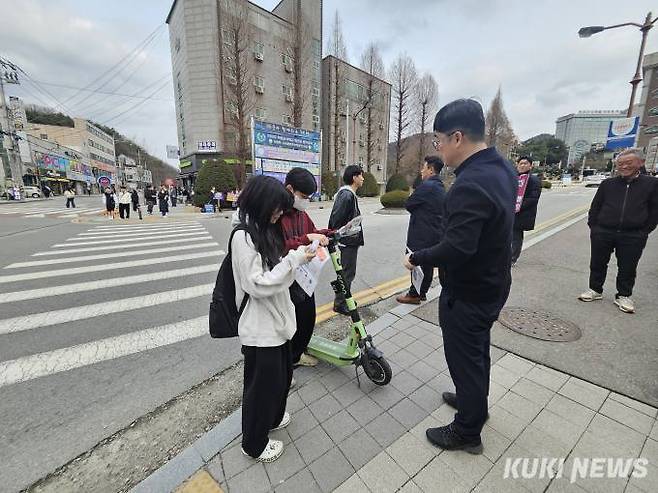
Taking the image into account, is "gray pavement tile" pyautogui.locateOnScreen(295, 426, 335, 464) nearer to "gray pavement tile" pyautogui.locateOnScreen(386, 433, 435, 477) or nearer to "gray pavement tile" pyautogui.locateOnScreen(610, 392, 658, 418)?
"gray pavement tile" pyautogui.locateOnScreen(386, 433, 435, 477)

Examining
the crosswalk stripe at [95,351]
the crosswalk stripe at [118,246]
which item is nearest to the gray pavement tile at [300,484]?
the crosswalk stripe at [95,351]

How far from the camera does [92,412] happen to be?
2389mm

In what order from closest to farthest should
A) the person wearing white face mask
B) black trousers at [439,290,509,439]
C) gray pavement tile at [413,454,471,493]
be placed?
1. gray pavement tile at [413,454,471,493]
2. black trousers at [439,290,509,439]
3. the person wearing white face mask

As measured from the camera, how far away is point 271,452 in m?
1.88

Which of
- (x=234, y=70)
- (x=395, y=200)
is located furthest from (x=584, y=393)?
(x=234, y=70)

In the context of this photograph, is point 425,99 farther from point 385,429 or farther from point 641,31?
point 385,429

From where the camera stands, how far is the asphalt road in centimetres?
222

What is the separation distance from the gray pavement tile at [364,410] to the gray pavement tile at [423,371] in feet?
1.74

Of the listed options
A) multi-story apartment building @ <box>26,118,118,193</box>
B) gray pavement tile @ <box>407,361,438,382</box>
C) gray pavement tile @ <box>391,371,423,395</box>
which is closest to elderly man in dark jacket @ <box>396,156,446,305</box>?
gray pavement tile @ <box>407,361,438,382</box>

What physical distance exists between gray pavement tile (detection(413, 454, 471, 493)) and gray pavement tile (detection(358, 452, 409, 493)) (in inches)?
3.7

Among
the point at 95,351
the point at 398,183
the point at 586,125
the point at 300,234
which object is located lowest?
the point at 95,351

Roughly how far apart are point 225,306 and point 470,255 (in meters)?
1.38

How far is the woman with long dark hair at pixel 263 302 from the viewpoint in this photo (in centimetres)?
155

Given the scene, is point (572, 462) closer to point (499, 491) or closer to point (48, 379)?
point (499, 491)
